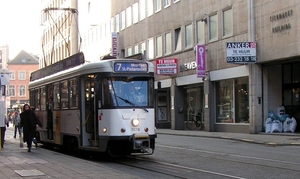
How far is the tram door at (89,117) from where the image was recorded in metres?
14.7

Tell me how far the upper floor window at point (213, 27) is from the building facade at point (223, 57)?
0.07 meters

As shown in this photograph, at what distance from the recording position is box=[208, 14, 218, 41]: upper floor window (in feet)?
103

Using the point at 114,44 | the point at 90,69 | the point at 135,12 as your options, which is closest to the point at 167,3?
the point at 135,12

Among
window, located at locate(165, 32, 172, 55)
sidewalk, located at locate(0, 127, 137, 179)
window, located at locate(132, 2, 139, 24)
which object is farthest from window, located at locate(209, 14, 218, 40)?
sidewalk, located at locate(0, 127, 137, 179)

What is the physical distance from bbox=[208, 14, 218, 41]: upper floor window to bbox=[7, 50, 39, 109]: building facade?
83.9m

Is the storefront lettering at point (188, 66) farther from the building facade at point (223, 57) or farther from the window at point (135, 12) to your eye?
the window at point (135, 12)

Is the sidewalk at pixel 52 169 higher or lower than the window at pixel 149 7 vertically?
lower

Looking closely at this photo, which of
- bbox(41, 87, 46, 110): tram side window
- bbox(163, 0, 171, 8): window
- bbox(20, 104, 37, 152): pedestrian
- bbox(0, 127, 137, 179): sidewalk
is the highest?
bbox(163, 0, 171, 8): window

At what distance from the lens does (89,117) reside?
48.9ft

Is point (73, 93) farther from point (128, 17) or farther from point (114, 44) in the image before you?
point (114, 44)

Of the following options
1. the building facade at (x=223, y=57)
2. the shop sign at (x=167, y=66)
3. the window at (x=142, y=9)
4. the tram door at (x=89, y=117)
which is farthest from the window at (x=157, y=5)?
the tram door at (x=89, y=117)

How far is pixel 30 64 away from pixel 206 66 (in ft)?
294

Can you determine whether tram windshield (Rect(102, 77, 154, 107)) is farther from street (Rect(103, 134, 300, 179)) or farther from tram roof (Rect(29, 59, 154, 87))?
street (Rect(103, 134, 300, 179))

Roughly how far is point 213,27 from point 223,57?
2.68 m
